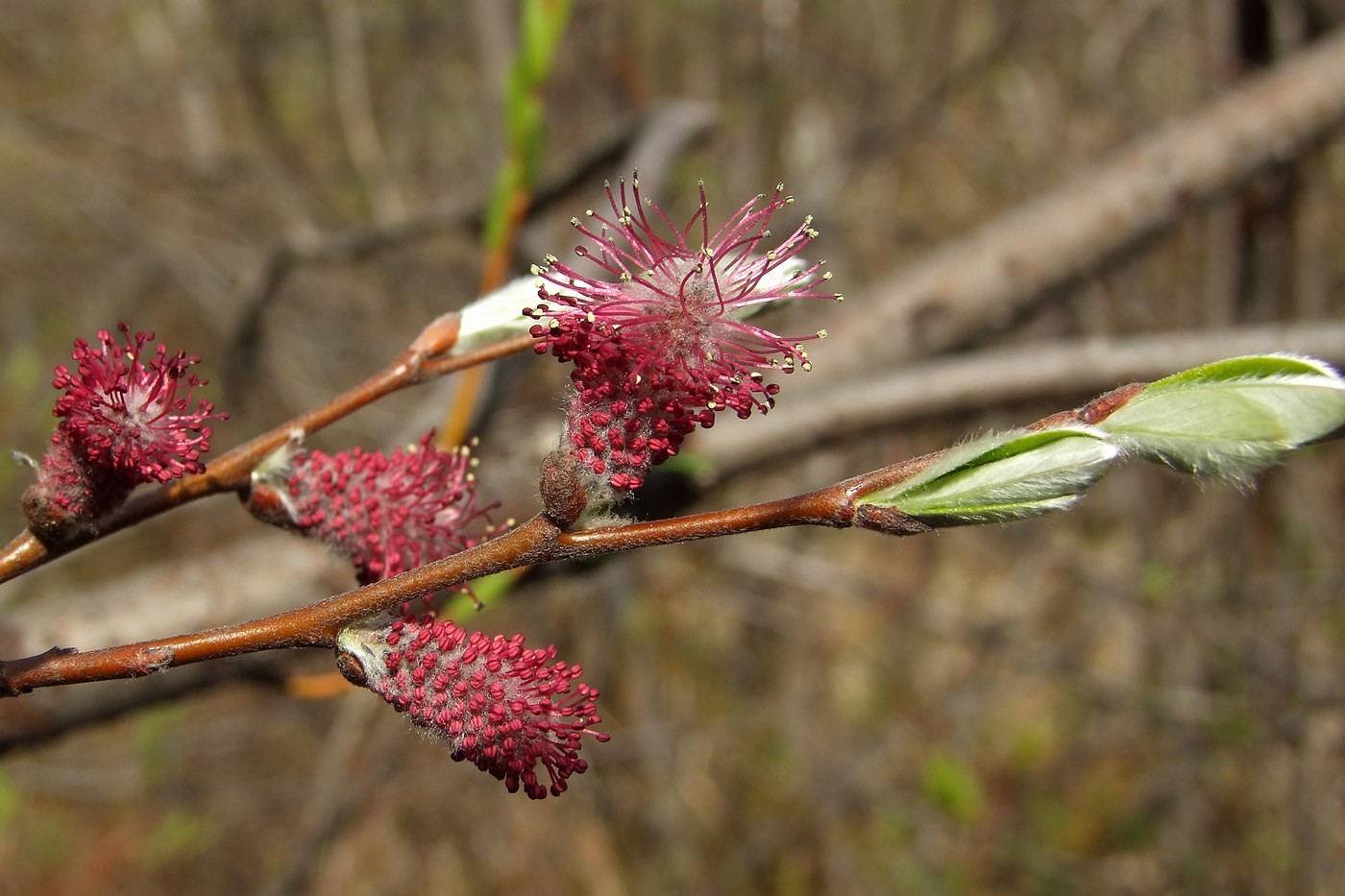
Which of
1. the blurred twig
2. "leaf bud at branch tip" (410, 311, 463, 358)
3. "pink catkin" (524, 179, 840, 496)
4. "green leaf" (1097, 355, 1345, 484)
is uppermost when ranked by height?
the blurred twig

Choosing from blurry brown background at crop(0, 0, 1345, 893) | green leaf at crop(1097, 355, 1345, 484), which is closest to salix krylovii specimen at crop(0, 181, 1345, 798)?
green leaf at crop(1097, 355, 1345, 484)

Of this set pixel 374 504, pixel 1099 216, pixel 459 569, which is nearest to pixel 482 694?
pixel 459 569

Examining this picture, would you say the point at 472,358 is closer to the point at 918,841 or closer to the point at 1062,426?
the point at 1062,426

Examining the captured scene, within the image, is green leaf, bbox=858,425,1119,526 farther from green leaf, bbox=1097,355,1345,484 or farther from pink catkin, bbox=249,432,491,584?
pink catkin, bbox=249,432,491,584

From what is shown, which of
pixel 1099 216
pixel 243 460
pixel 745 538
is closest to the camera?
pixel 243 460

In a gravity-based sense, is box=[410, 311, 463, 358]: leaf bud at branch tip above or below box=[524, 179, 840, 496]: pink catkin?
above

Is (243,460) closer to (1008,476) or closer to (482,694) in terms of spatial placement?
(482,694)

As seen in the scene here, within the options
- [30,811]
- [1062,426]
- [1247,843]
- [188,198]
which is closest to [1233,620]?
[1247,843]
